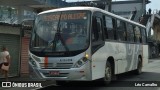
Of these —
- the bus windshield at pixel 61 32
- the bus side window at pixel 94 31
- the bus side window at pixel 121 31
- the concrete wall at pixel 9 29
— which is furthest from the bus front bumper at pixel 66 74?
the concrete wall at pixel 9 29

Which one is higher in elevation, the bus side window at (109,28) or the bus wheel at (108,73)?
the bus side window at (109,28)

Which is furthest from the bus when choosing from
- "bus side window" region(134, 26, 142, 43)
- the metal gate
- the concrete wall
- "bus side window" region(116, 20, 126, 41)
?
"bus side window" region(134, 26, 142, 43)

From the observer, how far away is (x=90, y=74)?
12227mm

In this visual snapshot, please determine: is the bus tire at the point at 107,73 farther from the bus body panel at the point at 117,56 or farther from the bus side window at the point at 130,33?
the bus side window at the point at 130,33

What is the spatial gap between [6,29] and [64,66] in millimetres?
6455

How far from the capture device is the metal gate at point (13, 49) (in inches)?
714

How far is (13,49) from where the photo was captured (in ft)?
61.8

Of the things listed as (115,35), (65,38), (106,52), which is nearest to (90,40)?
(65,38)

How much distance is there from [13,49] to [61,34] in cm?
693

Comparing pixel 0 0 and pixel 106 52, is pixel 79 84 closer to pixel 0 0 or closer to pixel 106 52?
A: pixel 106 52

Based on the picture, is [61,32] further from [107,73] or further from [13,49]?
[13,49]

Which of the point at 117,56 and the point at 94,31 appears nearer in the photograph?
the point at 94,31

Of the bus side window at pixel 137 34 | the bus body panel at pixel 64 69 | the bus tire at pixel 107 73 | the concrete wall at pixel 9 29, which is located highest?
the concrete wall at pixel 9 29

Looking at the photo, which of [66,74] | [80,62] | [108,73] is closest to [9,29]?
[108,73]
